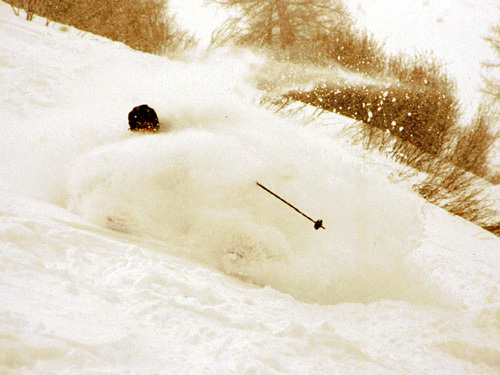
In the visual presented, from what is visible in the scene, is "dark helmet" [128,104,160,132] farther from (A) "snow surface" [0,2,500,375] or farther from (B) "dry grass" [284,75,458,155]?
(B) "dry grass" [284,75,458,155]

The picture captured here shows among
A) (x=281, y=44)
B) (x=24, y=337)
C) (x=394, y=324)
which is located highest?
(x=281, y=44)

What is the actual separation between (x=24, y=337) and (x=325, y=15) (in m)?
20.6

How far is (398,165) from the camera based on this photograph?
9.92m

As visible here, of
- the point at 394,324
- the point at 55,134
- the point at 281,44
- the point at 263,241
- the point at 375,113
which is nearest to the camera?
the point at 394,324

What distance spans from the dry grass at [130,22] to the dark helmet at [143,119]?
15.2 m

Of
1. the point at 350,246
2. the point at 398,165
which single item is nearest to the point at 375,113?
the point at 398,165

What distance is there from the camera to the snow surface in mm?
2154

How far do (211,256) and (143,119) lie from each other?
202 cm

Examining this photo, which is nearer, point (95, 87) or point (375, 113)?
point (95, 87)

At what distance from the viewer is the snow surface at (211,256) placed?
2154mm

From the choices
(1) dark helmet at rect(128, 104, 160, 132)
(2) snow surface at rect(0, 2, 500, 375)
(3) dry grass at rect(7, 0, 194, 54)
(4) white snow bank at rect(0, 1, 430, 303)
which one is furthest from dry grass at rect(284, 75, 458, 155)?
(3) dry grass at rect(7, 0, 194, 54)

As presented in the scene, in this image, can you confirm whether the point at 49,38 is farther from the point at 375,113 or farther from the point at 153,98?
the point at 375,113

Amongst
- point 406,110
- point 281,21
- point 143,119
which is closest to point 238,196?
point 143,119

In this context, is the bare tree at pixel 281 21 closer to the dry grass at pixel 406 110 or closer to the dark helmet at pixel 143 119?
the dry grass at pixel 406 110
